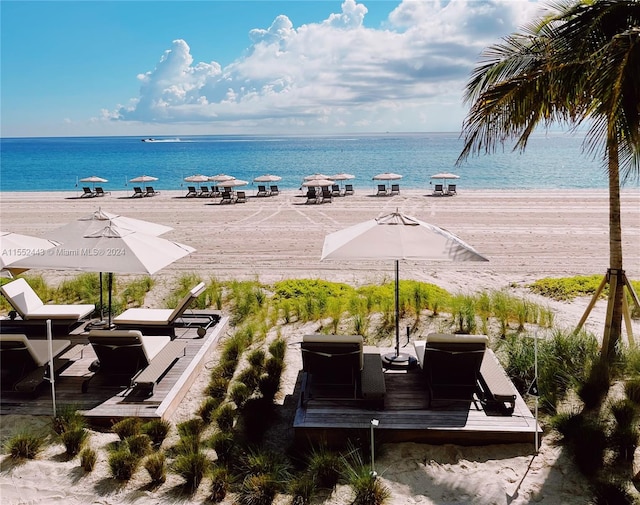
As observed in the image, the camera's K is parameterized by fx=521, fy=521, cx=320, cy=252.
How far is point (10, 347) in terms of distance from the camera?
5.79 meters

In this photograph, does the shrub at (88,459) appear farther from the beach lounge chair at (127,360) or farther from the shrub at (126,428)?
the beach lounge chair at (127,360)

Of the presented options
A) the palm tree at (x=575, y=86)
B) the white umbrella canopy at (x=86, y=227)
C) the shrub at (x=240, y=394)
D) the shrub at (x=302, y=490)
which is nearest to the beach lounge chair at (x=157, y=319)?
the white umbrella canopy at (x=86, y=227)

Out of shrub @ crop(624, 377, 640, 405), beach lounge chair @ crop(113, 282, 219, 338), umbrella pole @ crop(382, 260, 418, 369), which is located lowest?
umbrella pole @ crop(382, 260, 418, 369)

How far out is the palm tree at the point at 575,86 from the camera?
552 cm

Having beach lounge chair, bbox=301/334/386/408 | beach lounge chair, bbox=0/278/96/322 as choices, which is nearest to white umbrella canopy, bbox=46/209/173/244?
beach lounge chair, bbox=0/278/96/322

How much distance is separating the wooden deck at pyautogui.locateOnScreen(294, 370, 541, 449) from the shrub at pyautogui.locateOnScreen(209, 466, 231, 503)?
865mm

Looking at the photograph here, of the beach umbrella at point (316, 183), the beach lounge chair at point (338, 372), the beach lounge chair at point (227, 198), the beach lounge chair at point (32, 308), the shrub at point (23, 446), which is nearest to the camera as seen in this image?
the shrub at point (23, 446)

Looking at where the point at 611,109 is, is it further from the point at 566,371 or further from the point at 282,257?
the point at 282,257

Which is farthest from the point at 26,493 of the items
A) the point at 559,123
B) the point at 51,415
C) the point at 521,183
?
the point at 521,183

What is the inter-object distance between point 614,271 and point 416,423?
11.5 feet

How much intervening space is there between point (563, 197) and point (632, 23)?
77.8ft

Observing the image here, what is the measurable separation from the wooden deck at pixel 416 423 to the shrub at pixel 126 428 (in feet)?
5.19

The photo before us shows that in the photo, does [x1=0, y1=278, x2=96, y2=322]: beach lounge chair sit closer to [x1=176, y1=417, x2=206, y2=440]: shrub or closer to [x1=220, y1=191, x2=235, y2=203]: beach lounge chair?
[x1=176, y1=417, x2=206, y2=440]: shrub

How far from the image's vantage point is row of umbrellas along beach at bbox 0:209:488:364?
6059 millimetres
